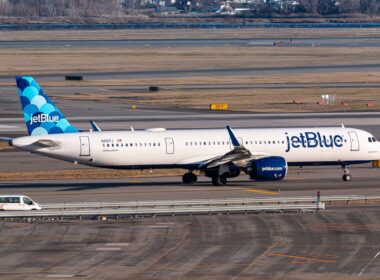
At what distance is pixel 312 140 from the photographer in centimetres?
7025

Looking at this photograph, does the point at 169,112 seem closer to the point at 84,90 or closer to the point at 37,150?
the point at 84,90

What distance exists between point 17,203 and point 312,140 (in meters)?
21.4

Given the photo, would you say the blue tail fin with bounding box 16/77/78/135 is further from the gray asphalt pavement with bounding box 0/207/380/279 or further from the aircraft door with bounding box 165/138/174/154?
the gray asphalt pavement with bounding box 0/207/380/279

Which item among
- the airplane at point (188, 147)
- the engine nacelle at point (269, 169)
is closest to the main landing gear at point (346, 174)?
the airplane at point (188, 147)

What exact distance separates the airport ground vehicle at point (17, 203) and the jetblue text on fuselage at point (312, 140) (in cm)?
1902

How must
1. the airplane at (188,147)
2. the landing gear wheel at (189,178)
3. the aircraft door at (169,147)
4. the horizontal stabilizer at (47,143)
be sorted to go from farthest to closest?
the landing gear wheel at (189,178) → the aircraft door at (169,147) → the airplane at (188,147) → the horizontal stabilizer at (47,143)

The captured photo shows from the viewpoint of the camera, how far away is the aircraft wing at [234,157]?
2645 inches

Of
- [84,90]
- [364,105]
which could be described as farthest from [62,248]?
[84,90]

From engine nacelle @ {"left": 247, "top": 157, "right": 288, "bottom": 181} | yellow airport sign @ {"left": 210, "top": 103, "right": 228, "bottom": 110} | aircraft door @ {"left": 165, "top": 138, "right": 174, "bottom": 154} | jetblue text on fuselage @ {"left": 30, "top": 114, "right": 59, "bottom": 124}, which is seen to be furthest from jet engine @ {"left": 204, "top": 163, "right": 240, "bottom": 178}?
yellow airport sign @ {"left": 210, "top": 103, "right": 228, "bottom": 110}

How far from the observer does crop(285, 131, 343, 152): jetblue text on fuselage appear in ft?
229

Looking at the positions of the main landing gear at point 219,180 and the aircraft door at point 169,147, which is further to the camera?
the main landing gear at point 219,180

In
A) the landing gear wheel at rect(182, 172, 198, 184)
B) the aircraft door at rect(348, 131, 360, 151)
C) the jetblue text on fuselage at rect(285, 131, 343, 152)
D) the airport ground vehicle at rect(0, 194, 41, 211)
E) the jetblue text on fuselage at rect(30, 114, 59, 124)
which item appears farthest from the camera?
the aircraft door at rect(348, 131, 360, 151)

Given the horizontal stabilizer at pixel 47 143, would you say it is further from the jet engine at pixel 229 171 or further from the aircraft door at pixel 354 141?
the aircraft door at pixel 354 141

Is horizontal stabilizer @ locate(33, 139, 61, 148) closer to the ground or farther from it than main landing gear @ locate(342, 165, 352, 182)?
farther from it
